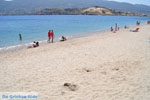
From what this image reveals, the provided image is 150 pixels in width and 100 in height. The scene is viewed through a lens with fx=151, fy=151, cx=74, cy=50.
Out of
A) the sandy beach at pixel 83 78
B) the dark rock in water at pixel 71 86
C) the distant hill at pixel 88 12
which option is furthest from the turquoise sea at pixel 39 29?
the distant hill at pixel 88 12

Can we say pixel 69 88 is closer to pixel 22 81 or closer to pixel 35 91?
pixel 35 91

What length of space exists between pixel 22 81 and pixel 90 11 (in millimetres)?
153152

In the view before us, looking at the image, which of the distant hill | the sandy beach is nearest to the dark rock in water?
the sandy beach

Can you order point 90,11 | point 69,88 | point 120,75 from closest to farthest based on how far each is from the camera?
1. point 69,88
2. point 120,75
3. point 90,11

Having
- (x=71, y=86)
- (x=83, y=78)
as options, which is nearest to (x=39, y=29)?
(x=83, y=78)

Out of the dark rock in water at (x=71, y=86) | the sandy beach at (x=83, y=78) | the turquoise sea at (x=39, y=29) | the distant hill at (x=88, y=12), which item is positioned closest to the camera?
the sandy beach at (x=83, y=78)

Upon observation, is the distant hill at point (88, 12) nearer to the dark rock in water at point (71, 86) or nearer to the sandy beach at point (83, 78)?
the sandy beach at point (83, 78)

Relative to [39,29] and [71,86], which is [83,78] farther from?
[39,29]

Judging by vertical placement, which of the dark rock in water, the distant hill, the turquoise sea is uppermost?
the distant hill

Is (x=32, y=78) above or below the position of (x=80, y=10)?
below

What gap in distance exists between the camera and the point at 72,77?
6.26 metres

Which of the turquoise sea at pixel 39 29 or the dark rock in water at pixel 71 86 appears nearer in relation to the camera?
the dark rock in water at pixel 71 86

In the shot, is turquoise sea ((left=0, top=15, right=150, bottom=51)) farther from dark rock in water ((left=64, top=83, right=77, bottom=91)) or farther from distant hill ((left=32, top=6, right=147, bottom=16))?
distant hill ((left=32, top=6, right=147, bottom=16))

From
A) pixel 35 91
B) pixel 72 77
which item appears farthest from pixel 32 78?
pixel 72 77
